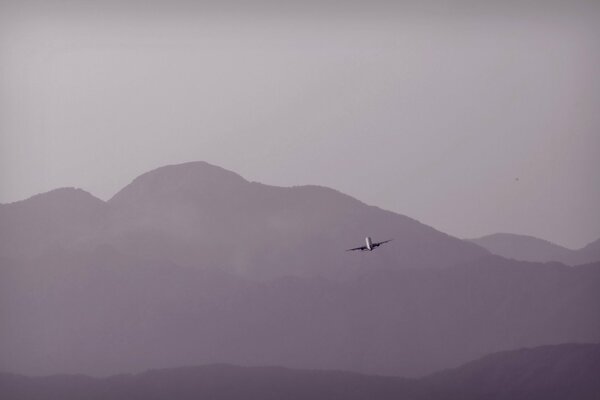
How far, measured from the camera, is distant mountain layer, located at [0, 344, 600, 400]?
22.7 feet

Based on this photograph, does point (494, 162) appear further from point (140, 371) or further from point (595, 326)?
point (140, 371)

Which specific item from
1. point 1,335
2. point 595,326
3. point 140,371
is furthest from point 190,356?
point 595,326

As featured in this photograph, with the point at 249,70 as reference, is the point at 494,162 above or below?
below

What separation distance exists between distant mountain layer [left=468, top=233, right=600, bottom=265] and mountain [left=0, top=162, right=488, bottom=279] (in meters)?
0.12

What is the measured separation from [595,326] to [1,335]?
4151 mm

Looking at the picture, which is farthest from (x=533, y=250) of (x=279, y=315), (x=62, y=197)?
(x=62, y=197)

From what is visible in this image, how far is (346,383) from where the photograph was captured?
23.0ft

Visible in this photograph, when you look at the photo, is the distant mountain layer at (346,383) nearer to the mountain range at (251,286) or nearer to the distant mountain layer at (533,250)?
the mountain range at (251,286)

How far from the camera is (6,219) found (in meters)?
6.93

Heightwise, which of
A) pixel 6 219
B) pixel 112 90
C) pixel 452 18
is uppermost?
pixel 452 18

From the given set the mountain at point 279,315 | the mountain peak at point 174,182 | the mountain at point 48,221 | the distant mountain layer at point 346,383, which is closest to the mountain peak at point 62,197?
the mountain at point 48,221

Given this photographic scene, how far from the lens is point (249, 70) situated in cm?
704

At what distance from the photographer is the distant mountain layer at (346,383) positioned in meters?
6.91

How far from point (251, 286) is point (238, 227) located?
0.43 metres
